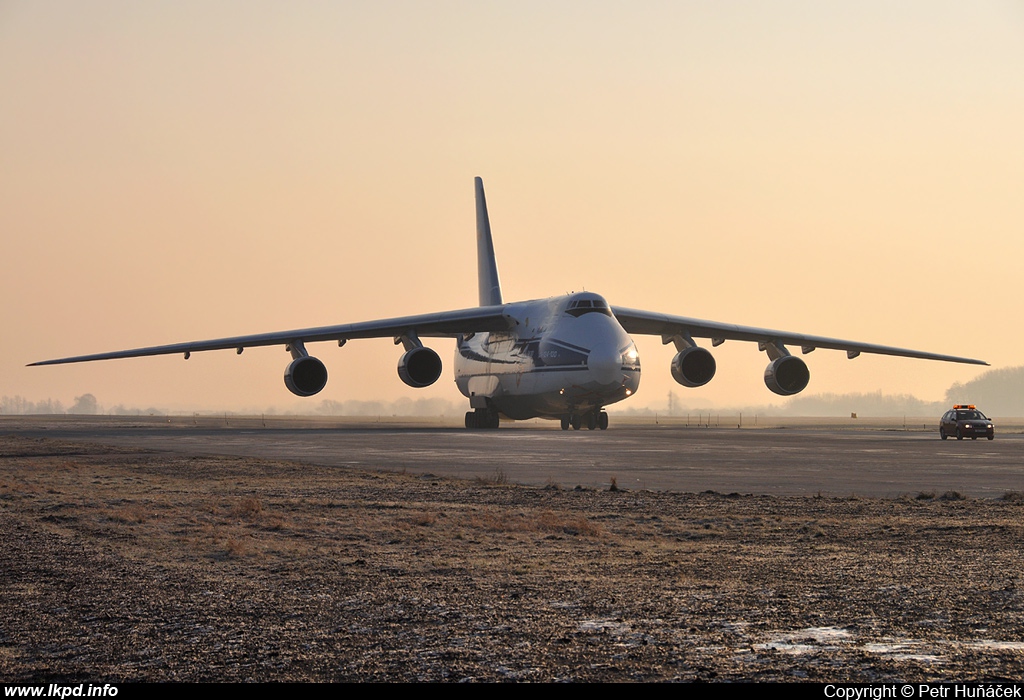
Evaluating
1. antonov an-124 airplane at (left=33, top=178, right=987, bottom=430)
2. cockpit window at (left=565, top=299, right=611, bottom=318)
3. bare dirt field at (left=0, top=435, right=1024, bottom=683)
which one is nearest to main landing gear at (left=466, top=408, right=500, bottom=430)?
antonov an-124 airplane at (left=33, top=178, right=987, bottom=430)

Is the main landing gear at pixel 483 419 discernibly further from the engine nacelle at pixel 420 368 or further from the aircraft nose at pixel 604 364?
the aircraft nose at pixel 604 364

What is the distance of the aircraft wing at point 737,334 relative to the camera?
38938mm

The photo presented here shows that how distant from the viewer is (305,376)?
119 feet

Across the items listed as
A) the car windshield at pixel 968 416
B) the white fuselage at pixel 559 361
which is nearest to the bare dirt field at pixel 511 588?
the white fuselage at pixel 559 361

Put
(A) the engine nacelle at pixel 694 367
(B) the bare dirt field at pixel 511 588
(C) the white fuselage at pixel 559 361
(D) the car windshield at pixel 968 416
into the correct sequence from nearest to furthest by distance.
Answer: (B) the bare dirt field at pixel 511 588, (C) the white fuselage at pixel 559 361, (D) the car windshield at pixel 968 416, (A) the engine nacelle at pixel 694 367

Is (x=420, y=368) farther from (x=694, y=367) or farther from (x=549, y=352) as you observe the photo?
(x=694, y=367)

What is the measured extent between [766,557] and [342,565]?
10.2ft

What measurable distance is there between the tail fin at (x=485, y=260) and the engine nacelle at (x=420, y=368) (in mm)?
12232

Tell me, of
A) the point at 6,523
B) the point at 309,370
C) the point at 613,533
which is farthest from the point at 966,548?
the point at 309,370

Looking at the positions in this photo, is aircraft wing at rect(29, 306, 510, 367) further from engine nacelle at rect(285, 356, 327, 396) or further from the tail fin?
the tail fin

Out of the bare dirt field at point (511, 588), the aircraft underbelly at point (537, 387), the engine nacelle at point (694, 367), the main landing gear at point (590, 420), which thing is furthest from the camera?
the main landing gear at point (590, 420)

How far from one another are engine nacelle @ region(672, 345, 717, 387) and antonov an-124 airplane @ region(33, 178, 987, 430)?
A: 1.4 inches

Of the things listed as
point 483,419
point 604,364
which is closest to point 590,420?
point 483,419

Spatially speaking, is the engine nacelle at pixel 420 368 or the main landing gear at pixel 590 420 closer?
the engine nacelle at pixel 420 368
